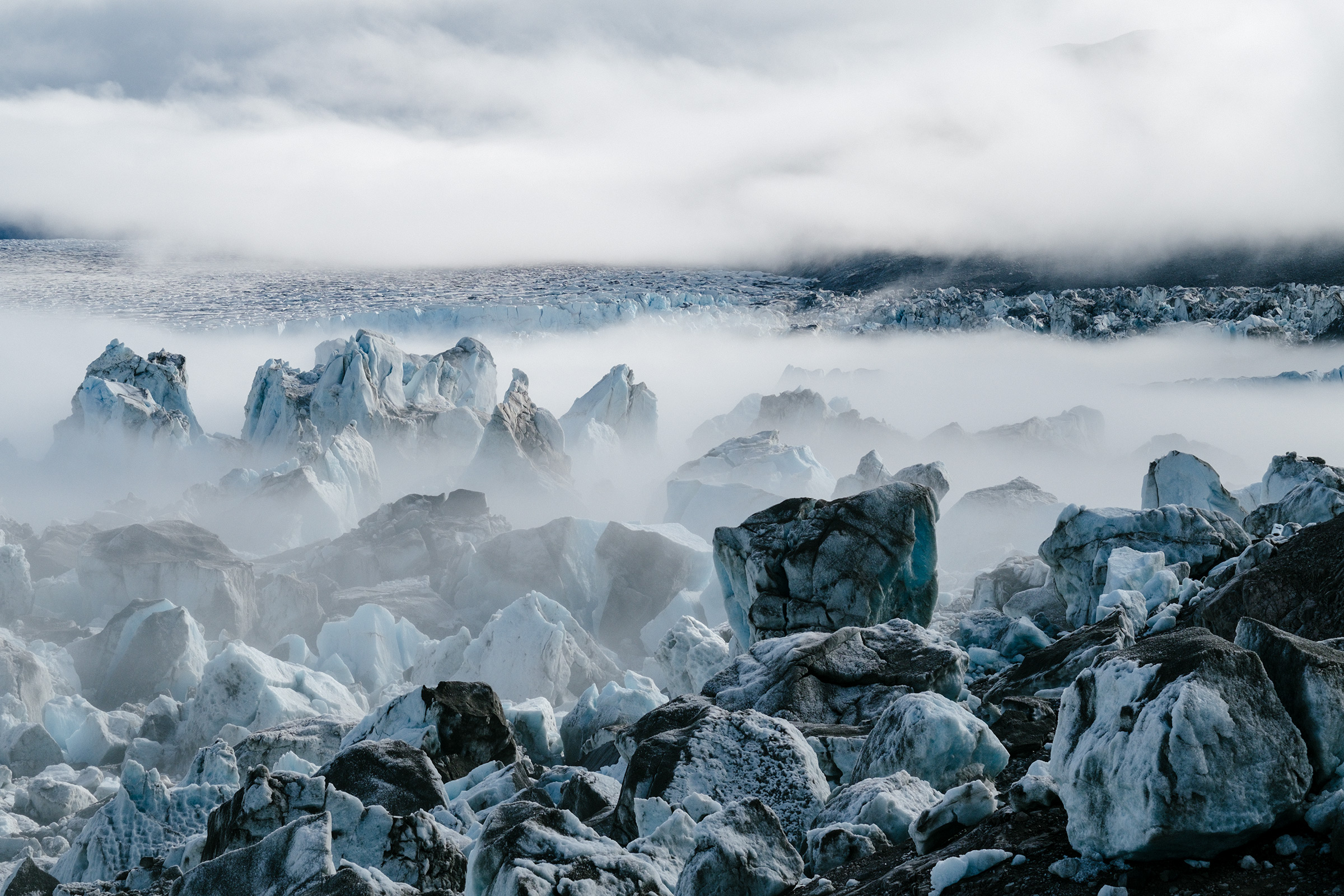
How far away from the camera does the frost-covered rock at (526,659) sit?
1588cm

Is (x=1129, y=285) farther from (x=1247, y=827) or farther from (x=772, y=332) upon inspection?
(x=1247, y=827)

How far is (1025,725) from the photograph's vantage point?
19.1 ft

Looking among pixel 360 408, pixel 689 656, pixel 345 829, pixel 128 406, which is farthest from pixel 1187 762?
pixel 128 406

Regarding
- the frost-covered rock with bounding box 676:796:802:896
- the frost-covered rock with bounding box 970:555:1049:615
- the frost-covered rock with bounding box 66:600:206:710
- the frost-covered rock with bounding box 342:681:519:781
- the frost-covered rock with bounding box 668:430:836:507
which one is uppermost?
the frost-covered rock with bounding box 676:796:802:896

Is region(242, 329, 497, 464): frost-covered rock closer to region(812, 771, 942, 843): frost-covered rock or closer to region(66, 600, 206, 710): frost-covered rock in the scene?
region(66, 600, 206, 710): frost-covered rock

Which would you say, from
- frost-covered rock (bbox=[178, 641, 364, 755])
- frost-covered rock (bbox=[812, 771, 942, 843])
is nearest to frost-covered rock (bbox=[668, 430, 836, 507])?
frost-covered rock (bbox=[178, 641, 364, 755])

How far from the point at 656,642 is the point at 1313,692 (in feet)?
59.6

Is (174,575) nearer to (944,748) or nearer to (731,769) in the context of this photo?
(731,769)

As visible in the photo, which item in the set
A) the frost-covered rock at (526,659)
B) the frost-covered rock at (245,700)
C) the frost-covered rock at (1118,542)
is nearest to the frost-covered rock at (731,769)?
the frost-covered rock at (1118,542)

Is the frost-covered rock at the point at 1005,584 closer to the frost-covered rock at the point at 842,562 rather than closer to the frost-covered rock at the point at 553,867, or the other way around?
the frost-covered rock at the point at 842,562

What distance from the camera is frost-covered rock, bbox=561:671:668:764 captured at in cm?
1022

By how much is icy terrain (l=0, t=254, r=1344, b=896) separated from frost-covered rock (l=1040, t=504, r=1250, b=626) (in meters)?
0.05

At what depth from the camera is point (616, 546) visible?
23562 mm

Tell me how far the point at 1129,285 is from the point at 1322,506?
8100 cm
